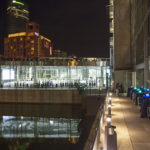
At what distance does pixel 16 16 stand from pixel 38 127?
18107cm

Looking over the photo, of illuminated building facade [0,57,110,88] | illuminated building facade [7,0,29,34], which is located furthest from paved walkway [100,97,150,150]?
illuminated building facade [7,0,29,34]

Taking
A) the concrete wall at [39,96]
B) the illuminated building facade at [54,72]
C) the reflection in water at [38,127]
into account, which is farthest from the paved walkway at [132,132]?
the illuminated building facade at [54,72]

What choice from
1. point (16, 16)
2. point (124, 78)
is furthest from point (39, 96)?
point (16, 16)

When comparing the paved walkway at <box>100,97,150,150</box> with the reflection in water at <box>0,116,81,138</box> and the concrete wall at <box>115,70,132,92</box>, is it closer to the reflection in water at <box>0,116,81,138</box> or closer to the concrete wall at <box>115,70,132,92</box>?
the reflection in water at <box>0,116,81,138</box>

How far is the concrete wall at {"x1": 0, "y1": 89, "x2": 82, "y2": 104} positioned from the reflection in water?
6.11 m

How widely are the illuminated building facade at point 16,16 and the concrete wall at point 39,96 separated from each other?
155230mm

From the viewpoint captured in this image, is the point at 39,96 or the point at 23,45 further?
the point at 23,45

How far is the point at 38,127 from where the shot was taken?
1950 cm

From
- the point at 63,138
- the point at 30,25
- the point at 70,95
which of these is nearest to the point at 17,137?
the point at 63,138

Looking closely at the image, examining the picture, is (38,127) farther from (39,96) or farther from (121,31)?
(121,31)

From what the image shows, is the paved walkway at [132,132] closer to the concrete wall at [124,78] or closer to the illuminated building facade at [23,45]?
the concrete wall at [124,78]

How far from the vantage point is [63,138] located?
16.2m

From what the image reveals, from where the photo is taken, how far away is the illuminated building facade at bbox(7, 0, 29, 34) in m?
180

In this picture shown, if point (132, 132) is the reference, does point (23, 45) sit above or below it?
above
